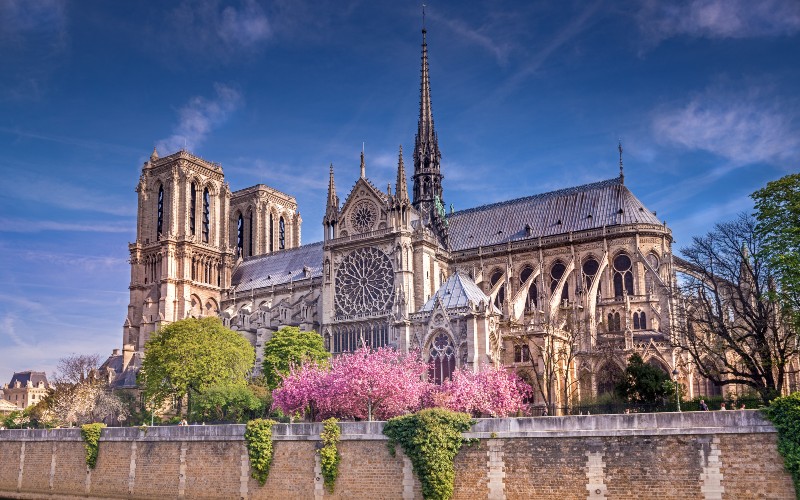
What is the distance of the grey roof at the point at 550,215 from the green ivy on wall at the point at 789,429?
37755mm

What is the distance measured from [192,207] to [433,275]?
32307 millimetres

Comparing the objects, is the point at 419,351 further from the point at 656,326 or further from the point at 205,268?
the point at 205,268

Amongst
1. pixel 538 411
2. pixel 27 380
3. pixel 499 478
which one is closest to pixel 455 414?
pixel 499 478

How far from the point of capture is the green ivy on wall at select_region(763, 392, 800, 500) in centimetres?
2486

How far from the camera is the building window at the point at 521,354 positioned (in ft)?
174

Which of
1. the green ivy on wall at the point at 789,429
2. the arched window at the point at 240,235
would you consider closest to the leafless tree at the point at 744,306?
the green ivy on wall at the point at 789,429

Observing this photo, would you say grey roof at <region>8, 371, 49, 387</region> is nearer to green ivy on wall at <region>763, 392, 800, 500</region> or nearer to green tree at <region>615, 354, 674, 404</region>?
green tree at <region>615, 354, 674, 404</region>

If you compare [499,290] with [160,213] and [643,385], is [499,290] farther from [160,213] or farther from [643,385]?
[160,213]

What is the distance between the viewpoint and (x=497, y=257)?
67500mm

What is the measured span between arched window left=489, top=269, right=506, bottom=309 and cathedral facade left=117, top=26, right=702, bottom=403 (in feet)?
0.51

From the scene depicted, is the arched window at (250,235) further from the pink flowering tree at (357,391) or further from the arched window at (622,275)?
the pink flowering tree at (357,391)

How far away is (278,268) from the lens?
83500 millimetres

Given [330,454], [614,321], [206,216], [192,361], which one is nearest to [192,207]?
[206,216]

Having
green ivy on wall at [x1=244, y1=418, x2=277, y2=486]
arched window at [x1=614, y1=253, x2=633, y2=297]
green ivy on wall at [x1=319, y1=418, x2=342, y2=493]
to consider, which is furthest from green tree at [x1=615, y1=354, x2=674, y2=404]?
green ivy on wall at [x1=244, y1=418, x2=277, y2=486]
